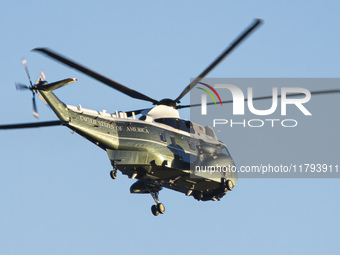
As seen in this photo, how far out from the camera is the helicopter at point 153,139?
1599 inches

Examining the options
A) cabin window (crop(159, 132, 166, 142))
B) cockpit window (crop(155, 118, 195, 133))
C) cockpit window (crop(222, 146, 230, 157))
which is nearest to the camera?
cabin window (crop(159, 132, 166, 142))

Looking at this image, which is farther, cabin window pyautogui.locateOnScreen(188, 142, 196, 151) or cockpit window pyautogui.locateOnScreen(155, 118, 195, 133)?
cabin window pyautogui.locateOnScreen(188, 142, 196, 151)

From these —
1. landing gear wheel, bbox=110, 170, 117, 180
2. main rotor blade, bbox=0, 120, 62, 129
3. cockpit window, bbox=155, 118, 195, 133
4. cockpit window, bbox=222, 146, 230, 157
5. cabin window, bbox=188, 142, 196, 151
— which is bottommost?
landing gear wheel, bbox=110, 170, 117, 180

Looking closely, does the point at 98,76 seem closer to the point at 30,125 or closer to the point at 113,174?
the point at 30,125

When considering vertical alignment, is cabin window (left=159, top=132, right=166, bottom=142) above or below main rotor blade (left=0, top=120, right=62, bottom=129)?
below

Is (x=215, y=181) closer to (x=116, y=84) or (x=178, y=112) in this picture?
(x=178, y=112)

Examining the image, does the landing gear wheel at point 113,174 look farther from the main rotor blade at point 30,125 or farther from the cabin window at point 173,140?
the cabin window at point 173,140

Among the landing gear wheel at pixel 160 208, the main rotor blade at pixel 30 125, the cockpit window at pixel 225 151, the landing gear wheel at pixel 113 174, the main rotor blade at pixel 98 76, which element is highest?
the main rotor blade at pixel 98 76

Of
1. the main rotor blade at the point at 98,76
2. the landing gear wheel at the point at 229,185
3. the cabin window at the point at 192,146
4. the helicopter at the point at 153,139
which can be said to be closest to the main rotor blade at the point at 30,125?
the helicopter at the point at 153,139

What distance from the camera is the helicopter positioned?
133 feet

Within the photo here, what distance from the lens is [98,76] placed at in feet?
140

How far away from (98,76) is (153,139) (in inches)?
150

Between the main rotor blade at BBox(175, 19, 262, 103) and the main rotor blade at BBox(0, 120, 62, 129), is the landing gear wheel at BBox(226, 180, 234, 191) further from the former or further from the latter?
the main rotor blade at BBox(0, 120, 62, 129)

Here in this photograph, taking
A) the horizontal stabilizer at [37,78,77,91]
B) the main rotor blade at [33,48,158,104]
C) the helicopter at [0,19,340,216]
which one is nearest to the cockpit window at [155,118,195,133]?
the helicopter at [0,19,340,216]
